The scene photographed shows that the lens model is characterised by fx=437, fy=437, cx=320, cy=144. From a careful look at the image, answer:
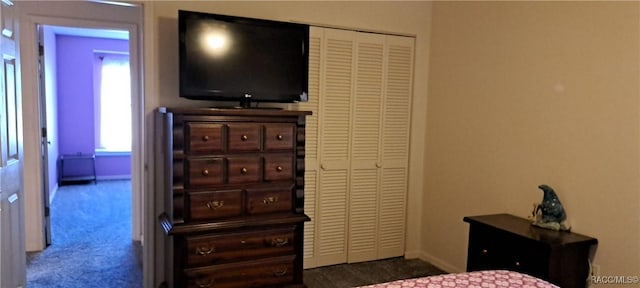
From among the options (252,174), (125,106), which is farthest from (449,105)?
(125,106)

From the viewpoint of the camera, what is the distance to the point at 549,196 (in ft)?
8.45

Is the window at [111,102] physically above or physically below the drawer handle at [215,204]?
above

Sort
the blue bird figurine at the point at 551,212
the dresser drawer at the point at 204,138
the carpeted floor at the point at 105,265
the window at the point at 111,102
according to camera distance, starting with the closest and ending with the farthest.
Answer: the dresser drawer at the point at 204,138
the blue bird figurine at the point at 551,212
the carpeted floor at the point at 105,265
the window at the point at 111,102

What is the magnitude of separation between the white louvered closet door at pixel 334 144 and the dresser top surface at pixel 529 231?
1086mm

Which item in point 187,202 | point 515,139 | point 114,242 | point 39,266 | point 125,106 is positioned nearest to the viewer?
point 187,202

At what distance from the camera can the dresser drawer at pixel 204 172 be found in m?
2.46

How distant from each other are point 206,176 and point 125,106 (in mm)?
5622

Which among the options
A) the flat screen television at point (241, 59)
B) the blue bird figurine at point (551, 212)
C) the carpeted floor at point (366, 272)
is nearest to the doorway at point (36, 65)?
the flat screen television at point (241, 59)

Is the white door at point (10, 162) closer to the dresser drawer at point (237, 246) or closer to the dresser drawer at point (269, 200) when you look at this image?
the dresser drawer at point (237, 246)

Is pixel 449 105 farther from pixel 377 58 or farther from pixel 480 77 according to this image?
pixel 377 58

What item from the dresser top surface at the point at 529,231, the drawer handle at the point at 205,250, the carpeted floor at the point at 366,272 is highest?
the dresser top surface at the point at 529,231

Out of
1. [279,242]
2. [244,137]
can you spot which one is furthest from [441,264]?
[244,137]

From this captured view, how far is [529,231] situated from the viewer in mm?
2504

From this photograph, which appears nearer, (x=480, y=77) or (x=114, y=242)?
(x=480, y=77)
